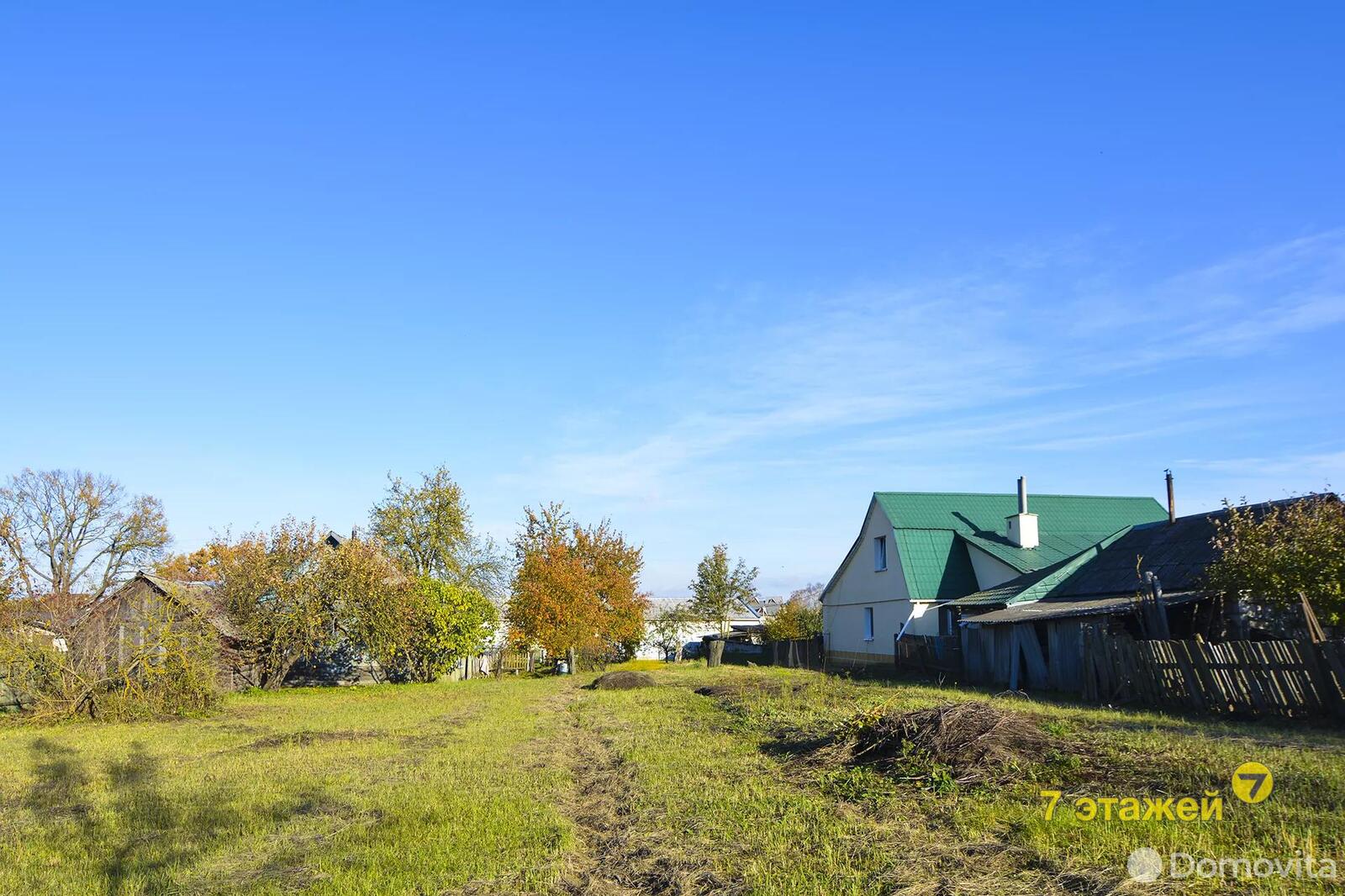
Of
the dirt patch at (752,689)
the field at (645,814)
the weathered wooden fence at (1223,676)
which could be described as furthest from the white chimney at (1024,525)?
the field at (645,814)

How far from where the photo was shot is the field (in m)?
6.75

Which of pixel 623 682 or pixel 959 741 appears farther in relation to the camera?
pixel 623 682

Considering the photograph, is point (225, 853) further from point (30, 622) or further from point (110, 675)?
point (30, 622)

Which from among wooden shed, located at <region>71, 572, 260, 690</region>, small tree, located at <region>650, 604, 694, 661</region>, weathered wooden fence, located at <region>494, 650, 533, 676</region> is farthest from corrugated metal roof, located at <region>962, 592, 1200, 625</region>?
small tree, located at <region>650, 604, 694, 661</region>

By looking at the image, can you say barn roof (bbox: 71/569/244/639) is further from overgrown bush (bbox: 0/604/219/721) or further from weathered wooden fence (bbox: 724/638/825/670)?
weathered wooden fence (bbox: 724/638/825/670)

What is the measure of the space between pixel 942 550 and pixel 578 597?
1600 centimetres

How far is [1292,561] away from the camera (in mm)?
15969

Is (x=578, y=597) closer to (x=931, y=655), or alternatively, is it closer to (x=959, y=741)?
(x=931, y=655)

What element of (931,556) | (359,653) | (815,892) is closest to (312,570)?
(359,653)

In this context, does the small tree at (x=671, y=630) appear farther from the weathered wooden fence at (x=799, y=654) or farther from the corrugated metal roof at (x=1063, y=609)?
the corrugated metal roof at (x=1063, y=609)

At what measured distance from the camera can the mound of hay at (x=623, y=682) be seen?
28.3 meters

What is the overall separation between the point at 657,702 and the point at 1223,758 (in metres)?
14.4

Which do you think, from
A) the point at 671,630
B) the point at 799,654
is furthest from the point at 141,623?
the point at 671,630

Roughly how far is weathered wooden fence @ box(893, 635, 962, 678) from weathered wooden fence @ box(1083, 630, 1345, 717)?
335 inches
